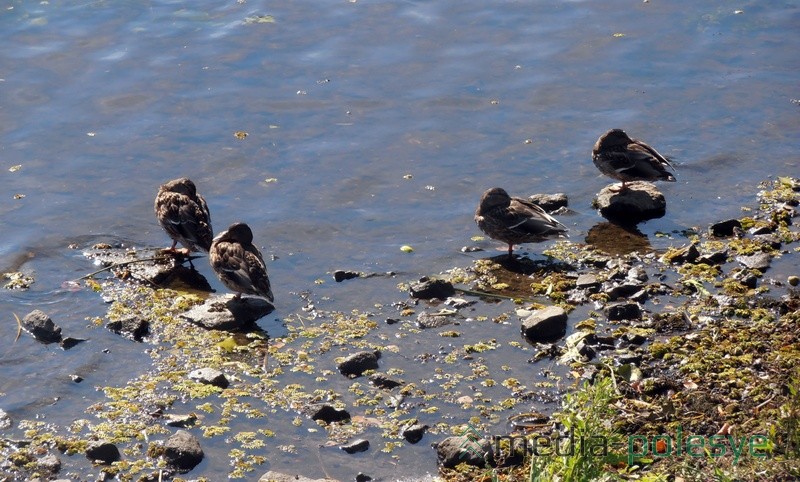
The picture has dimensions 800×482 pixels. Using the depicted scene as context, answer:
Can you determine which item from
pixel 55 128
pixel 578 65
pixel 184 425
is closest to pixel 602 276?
pixel 184 425

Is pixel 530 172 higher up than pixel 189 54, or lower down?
lower down

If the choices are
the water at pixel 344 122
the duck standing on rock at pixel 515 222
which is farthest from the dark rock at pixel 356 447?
the duck standing on rock at pixel 515 222

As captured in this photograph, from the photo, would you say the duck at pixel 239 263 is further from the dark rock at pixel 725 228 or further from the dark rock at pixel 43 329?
the dark rock at pixel 725 228

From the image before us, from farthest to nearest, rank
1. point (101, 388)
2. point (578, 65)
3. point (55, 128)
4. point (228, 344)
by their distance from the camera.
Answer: point (578, 65)
point (55, 128)
point (228, 344)
point (101, 388)

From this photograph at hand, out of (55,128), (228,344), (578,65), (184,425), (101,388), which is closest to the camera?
(184,425)

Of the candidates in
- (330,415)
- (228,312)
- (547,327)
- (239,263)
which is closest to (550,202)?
(547,327)

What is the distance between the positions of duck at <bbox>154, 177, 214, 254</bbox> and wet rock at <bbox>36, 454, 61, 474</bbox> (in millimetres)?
3736

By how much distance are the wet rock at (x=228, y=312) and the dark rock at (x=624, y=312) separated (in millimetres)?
3247

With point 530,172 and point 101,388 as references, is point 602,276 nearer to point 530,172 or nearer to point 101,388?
point 530,172

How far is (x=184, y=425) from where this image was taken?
25.2 ft

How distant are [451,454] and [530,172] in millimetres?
6111

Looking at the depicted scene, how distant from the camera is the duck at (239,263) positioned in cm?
959

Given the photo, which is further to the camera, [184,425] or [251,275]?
[251,275]

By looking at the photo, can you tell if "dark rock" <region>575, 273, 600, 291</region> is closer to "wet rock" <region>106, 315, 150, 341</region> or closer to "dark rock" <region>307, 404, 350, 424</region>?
"dark rock" <region>307, 404, 350, 424</region>
